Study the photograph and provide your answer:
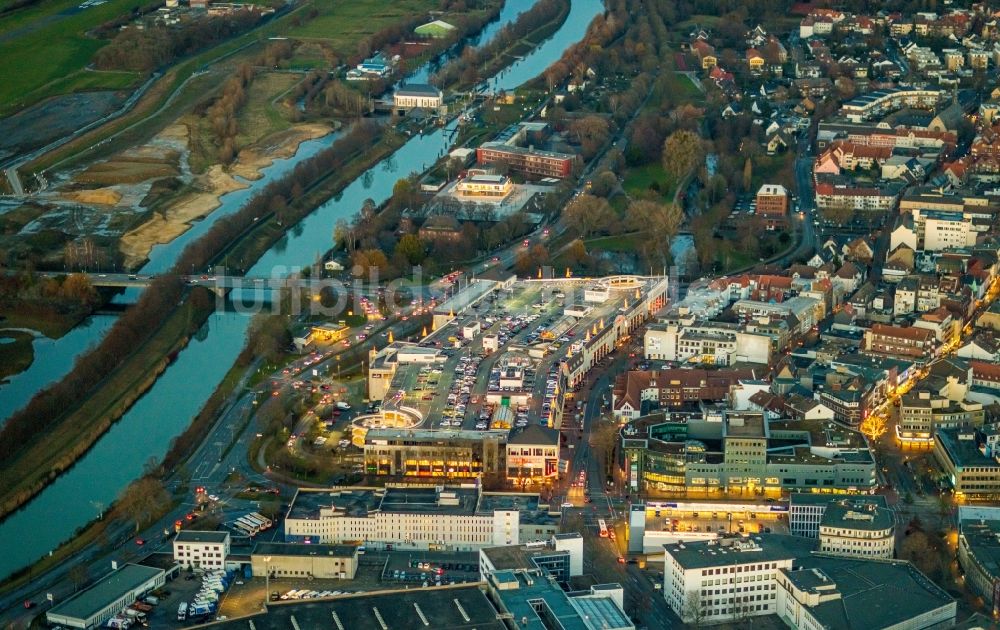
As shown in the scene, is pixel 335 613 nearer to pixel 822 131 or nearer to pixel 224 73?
pixel 822 131

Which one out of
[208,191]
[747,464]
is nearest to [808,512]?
[747,464]

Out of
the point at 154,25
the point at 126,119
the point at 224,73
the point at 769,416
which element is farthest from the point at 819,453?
the point at 154,25

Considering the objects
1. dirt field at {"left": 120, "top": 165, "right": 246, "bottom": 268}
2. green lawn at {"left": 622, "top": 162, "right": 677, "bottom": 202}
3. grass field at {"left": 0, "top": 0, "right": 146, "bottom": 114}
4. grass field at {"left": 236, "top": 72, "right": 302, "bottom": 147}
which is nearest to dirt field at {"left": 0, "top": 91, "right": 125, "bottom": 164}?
grass field at {"left": 0, "top": 0, "right": 146, "bottom": 114}

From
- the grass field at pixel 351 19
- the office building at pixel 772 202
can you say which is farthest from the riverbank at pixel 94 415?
the grass field at pixel 351 19

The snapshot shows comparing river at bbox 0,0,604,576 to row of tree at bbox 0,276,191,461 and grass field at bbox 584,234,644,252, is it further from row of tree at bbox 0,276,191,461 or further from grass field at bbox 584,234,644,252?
grass field at bbox 584,234,644,252

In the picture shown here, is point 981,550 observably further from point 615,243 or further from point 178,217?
point 178,217
